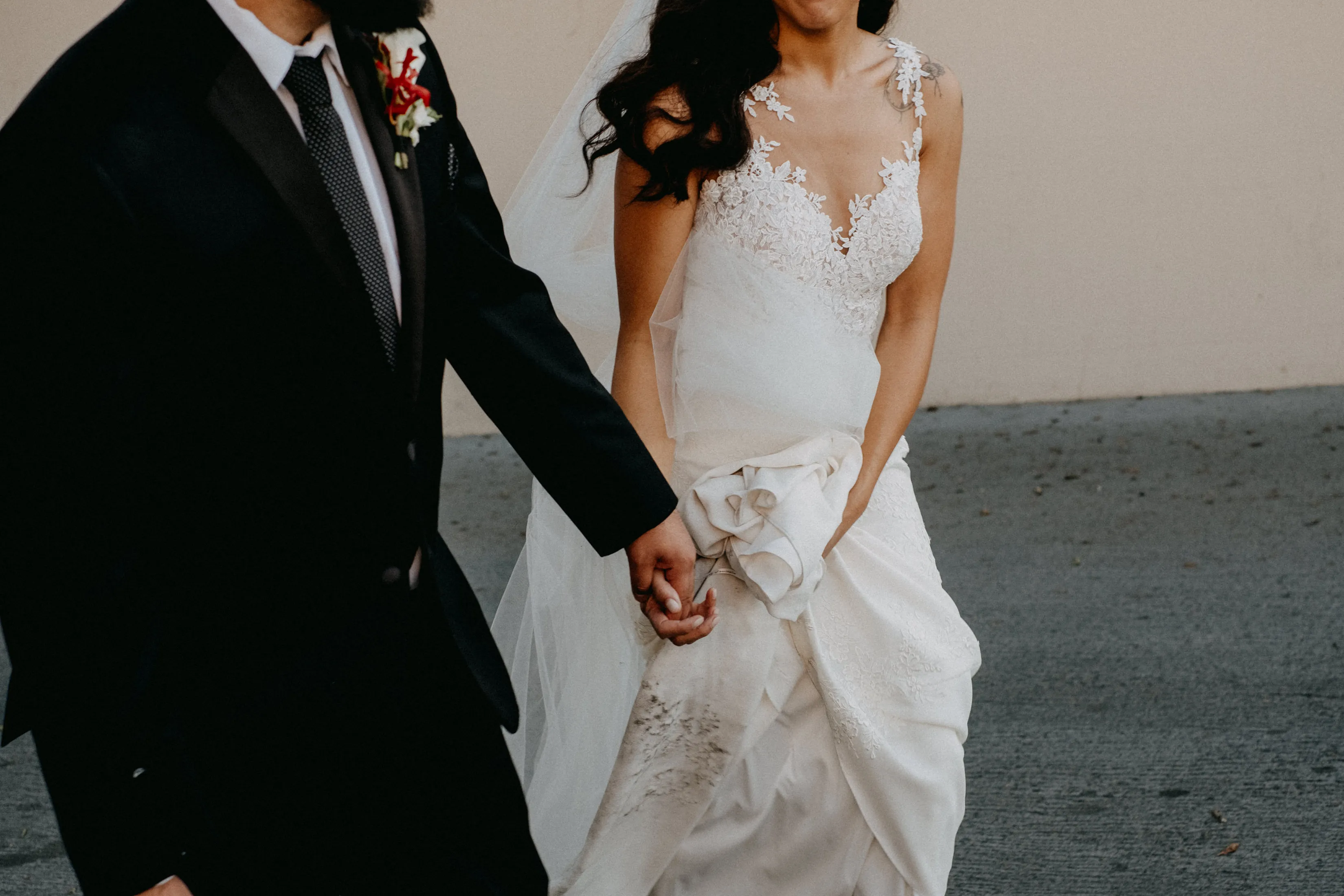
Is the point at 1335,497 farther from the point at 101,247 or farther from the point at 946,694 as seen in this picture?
the point at 101,247

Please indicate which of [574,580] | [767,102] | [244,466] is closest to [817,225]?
[767,102]

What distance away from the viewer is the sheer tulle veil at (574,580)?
2.73 metres

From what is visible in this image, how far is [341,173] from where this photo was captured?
5.23ft

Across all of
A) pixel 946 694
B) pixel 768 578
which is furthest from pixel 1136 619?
pixel 768 578

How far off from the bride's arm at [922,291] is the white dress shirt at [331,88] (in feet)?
4.02

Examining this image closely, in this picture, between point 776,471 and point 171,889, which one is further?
point 776,471

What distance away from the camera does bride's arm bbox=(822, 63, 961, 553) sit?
2.67 m

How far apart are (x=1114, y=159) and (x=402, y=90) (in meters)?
6.66

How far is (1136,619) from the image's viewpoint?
192 inches

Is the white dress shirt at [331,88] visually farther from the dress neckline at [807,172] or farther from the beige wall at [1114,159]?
the beige wall at [1114,159]

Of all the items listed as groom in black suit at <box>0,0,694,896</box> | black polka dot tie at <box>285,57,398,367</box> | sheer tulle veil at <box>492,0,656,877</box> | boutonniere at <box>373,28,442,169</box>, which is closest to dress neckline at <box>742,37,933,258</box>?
sheer tulle veil at <box>492,0,656,877</box>

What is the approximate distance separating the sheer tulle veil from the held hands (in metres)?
0.39

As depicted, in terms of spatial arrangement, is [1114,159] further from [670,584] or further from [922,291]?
[670,584]

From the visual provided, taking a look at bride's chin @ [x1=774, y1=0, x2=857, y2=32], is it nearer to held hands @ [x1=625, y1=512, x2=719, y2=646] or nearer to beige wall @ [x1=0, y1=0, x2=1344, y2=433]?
held hands @ [x1=625, y1=512, x2=719, y2=646]
